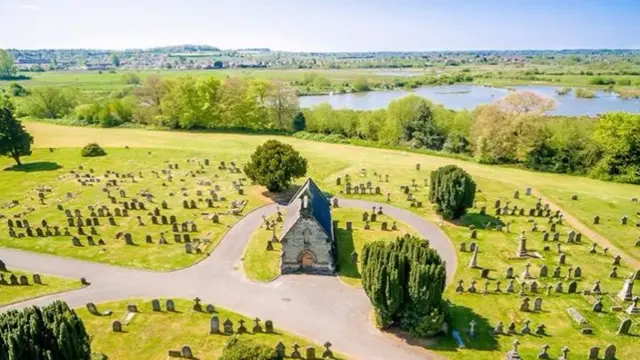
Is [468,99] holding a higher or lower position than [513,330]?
higher

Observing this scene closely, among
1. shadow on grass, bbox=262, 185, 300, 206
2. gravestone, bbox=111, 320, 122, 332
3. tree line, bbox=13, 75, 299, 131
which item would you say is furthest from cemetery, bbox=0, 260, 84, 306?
tree line, bbox=13, 75, 299, 131

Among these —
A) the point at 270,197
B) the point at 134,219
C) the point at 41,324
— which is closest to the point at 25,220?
the point at 134,219

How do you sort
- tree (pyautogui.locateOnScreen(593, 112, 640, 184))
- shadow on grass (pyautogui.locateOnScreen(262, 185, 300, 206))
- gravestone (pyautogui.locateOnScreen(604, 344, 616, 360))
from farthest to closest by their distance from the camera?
tree (pyautogui.locateOnScreen(593, 112, 640, 184)) < shadow on grass (pyautogui.locateOnScreen(262, 185, 300, 206)) < gravestone (pyautogui.locateOnScreen(604, 344, 616, 360))

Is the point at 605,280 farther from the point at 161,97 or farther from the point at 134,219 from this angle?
the point at 161,97

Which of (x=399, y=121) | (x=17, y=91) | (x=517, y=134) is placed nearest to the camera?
(x=517, y=134)

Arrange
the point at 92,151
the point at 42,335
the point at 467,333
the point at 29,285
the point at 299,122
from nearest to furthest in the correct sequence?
the point at 42,335 → the point at 467,333 → the point at 29,285 → the point at 92,151 → the point at 299,122

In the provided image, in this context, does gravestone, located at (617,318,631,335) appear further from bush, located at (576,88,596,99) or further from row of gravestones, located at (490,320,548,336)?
bush, located at (576,88,596,99)

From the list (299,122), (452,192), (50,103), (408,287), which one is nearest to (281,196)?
(452,192)

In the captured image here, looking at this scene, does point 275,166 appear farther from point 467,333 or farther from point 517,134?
point 517,134
